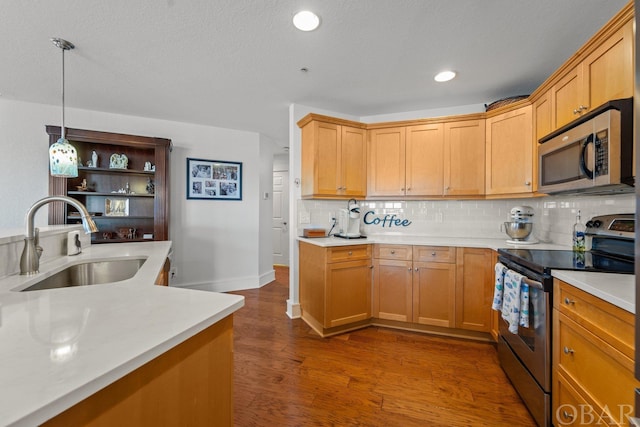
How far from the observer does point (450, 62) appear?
2.12 meters

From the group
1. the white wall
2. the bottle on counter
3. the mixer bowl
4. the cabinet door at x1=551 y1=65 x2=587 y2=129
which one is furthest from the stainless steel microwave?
the white wall

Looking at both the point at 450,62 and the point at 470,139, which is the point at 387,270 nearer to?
the point at 470,139

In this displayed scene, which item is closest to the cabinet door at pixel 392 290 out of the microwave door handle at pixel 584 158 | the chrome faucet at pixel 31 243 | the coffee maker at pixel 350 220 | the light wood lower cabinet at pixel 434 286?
the light wood lower cabinet at pixel 434 286

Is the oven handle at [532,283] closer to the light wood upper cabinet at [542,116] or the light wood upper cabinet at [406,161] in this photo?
the light wood upper cabinet at [542,116]

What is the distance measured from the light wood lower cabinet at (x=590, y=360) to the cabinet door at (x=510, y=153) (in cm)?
136

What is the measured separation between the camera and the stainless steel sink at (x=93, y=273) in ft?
4.70

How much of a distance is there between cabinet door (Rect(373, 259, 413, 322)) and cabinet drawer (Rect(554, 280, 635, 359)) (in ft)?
4.26

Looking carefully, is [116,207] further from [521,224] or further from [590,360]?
[521,224]

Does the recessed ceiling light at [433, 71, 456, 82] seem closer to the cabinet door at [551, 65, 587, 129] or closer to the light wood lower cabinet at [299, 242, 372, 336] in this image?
the cabinet door at [551, 65, 587, 129]

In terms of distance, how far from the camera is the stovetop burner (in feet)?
4.42

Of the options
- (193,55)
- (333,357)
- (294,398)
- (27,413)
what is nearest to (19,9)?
(193,55)

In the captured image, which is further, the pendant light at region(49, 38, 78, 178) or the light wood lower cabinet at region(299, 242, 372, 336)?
the light wood lower cabinet at region(299, 242, 372, 336)

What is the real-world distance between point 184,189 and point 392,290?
3.02 metres

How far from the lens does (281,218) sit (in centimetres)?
566
